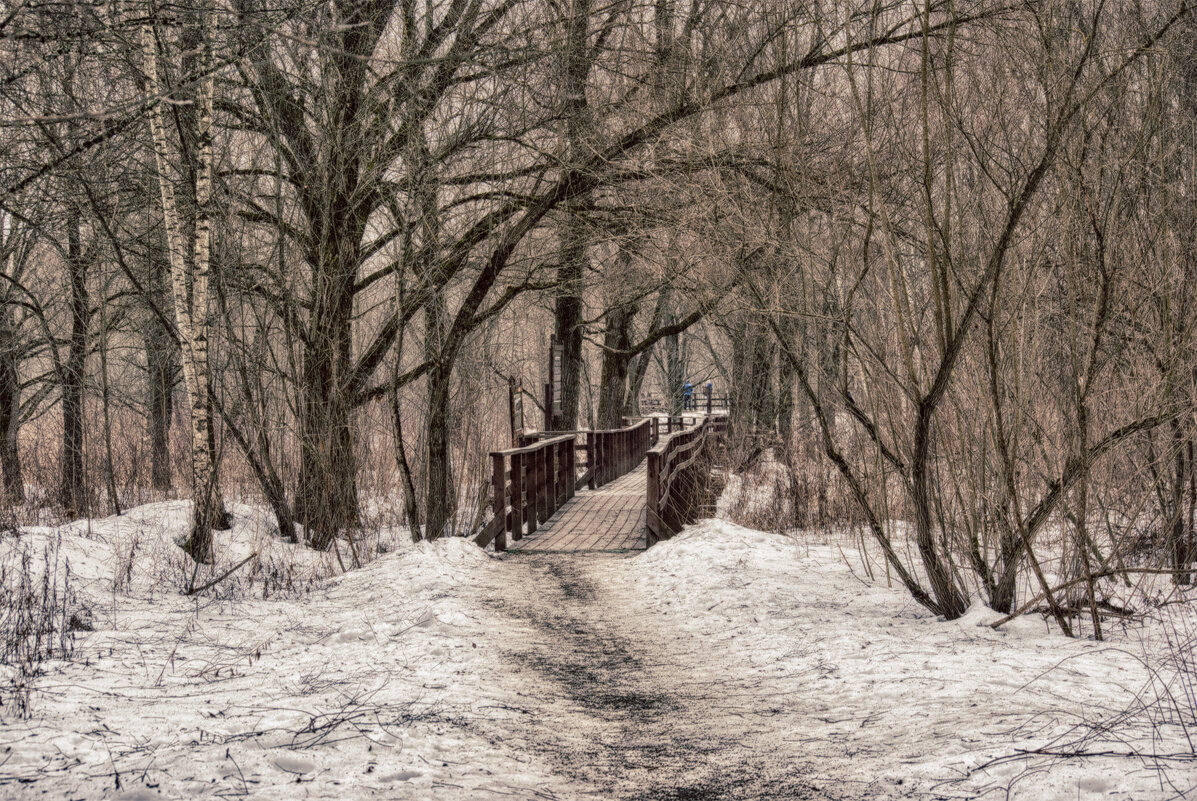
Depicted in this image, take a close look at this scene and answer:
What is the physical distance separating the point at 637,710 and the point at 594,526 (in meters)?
7.49

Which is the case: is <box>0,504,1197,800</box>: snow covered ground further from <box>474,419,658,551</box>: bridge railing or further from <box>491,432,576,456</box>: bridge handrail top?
<box>491,432,576,456</box>: bridge handrail top

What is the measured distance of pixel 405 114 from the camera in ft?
35.6

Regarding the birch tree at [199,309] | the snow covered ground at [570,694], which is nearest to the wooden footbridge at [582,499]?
the snow covered ground at [570,694]

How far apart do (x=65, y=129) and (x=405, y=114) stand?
3483 mm

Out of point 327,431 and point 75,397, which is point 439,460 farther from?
point 75,397

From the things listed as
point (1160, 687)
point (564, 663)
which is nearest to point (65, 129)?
point (564, 663)

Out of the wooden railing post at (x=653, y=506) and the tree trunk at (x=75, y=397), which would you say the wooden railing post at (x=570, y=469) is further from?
the tree trunk at (x=75, y=397)

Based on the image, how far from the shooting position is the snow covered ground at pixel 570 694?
3691 mm

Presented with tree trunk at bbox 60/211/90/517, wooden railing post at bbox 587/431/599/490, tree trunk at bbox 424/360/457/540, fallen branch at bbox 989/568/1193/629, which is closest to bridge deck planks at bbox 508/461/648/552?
wooden railing post at bbox 587/431/599/490

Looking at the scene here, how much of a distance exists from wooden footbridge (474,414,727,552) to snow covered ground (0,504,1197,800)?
2070mm

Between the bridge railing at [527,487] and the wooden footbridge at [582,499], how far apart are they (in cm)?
1

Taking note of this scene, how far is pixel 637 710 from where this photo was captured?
5.03 metres

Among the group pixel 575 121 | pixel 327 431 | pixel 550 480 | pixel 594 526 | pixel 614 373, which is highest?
pixel 575 121

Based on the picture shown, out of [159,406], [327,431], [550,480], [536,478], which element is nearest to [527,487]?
[536,478]
